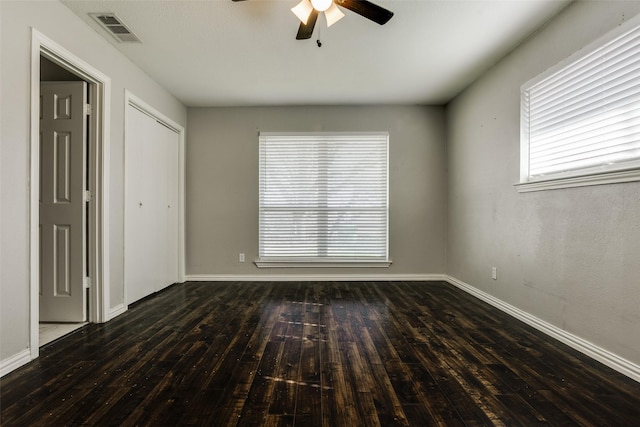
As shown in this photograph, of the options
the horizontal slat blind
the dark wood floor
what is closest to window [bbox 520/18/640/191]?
the horizontal slat blind

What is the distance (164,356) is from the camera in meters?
2.05

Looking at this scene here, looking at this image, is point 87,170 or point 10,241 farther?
point 87,170

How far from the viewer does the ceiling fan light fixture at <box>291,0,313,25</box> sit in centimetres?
202

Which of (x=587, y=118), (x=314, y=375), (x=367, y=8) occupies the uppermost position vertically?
(x=367, y=8)

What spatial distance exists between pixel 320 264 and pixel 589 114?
10.7 ft

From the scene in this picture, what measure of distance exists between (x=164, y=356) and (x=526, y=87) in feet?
12.0

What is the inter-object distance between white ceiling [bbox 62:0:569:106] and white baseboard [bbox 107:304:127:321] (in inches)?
97.5

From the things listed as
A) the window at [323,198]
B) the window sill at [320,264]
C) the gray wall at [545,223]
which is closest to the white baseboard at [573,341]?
the gray wall at [545,223]

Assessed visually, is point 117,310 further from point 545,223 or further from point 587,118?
point 587,118

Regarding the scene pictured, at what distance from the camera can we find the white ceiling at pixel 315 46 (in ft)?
7.59

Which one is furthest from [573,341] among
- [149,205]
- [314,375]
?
[149,205]

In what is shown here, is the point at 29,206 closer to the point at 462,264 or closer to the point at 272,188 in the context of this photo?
the point at 272,188

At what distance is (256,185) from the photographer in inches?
173

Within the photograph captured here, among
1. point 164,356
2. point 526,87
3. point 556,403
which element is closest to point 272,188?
point 164,356
